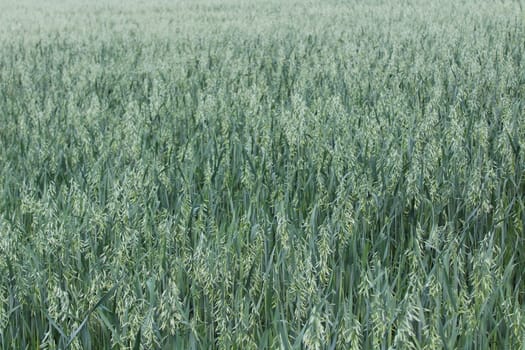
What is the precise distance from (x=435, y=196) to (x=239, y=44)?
18.4ft

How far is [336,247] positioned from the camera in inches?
97.0

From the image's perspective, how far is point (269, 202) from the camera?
2.82 metres

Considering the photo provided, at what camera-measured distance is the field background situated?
1755 mm

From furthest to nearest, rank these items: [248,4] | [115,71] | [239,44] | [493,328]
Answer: [248,4] → [239,44] → [115,71] → [493,328]

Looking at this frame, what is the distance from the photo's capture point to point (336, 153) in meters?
3.09

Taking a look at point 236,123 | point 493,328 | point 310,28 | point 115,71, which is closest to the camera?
point 493,328

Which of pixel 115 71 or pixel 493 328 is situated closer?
pixel 493 328

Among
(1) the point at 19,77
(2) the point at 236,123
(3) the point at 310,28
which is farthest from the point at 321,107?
(3) the point at 310,28

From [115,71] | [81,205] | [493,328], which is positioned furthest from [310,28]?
[493,328]

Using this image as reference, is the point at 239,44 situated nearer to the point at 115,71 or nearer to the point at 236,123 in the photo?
the point at 115,71

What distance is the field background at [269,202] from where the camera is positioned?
1755 millimetres

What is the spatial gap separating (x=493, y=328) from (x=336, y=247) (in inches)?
29.4

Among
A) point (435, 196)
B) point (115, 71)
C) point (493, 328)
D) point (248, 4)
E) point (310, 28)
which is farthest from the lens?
point (248, 4)

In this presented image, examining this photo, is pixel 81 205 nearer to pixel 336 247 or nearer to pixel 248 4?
pixel 336 247
